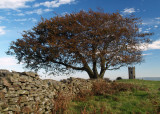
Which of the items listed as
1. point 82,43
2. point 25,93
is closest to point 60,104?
point 25,93

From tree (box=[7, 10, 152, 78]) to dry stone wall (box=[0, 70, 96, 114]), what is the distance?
6.96m

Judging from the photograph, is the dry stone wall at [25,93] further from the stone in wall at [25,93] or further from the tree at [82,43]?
the tree at [82,43]

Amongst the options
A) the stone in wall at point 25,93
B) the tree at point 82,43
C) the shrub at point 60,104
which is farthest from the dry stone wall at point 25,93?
the tree at point 82,43

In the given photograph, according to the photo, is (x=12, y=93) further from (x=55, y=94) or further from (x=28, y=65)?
(x=28, y=65)

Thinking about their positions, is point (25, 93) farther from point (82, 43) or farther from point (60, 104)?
point (82, 43)

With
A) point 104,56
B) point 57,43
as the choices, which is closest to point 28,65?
point 57,43

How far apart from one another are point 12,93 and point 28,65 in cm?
1363

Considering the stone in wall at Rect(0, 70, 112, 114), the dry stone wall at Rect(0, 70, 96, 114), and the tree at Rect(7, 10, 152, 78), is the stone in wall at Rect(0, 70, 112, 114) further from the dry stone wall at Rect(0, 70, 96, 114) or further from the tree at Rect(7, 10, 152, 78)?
the tree at Rect(7, 10, 152, 78)

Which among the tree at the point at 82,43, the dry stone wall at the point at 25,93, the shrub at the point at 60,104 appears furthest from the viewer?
the tree at the point at 82,43

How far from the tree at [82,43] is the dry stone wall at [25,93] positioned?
6.96 meters

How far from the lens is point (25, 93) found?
7.61m

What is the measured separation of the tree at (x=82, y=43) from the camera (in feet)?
54.4

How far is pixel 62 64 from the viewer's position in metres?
19.5

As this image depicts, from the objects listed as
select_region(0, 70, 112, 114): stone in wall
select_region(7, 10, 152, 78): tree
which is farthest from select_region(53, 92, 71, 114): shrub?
select_region(7, 10, 152, 78): tree
